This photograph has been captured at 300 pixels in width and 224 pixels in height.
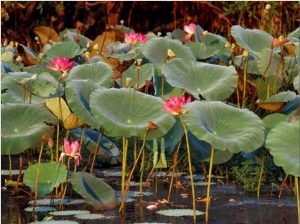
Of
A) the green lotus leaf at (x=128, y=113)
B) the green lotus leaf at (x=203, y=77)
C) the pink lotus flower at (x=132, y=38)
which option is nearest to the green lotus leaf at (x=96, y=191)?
the green lotus leaf at (x=128, y=113)

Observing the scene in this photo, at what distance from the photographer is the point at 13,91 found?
13.3ft

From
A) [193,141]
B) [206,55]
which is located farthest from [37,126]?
[206,55]

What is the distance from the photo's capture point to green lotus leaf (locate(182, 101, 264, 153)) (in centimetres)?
317

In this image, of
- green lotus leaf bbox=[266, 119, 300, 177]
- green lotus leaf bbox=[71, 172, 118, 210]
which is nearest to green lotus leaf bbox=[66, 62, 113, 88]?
green lotus leaf bbox=[71, 172, 118, 210]

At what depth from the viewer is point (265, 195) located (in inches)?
150

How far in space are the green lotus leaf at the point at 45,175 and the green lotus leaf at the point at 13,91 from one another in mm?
589

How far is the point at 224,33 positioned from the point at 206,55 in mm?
3058

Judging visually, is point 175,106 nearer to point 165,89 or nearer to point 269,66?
point 165,89

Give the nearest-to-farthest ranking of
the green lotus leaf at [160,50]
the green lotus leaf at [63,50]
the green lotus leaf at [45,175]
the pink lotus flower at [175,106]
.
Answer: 1. the pink lotus flower at [175,106]
2. the green lotus leaf at [45,175]
3. the green lotus leaf at [160,50]
4. the green lotus leaf at [63,50]

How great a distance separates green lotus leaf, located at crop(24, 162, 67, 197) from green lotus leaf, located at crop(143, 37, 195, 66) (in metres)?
0.92

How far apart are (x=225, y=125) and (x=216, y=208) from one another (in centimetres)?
40

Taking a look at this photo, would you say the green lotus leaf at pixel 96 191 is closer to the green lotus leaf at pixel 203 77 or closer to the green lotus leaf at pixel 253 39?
the green lotus leaf at pixel 203 77

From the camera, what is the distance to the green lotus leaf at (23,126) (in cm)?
350

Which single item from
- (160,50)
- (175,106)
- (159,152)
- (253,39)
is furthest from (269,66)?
(175,106)
